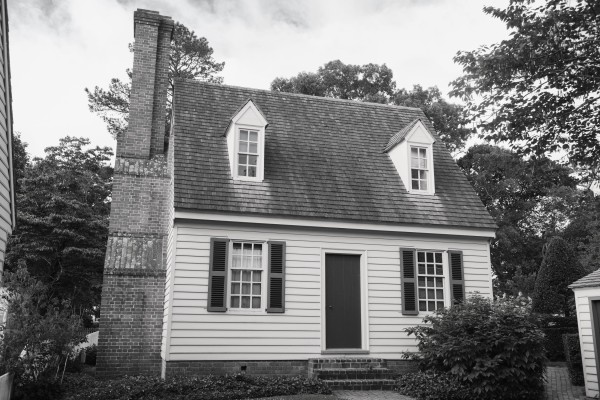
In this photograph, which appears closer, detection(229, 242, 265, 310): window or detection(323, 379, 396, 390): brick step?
detection(323, 379, 396, 390): brick step

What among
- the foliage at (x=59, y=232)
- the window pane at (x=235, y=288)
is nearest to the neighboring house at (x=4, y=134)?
the window pane at (x=235, y=288)

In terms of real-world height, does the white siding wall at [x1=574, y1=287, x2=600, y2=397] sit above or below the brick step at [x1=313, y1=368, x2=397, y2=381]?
above

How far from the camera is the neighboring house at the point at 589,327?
1102 centimetres

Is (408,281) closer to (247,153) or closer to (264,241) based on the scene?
(264,241)

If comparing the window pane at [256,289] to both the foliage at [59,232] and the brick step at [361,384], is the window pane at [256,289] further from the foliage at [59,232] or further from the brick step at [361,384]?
the foliage at [59,232]

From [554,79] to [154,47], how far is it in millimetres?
10440

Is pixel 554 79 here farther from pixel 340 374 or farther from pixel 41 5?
pixel 41 5

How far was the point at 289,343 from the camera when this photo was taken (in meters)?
12.0

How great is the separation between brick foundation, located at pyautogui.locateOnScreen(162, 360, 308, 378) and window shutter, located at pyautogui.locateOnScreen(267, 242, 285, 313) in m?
1.21

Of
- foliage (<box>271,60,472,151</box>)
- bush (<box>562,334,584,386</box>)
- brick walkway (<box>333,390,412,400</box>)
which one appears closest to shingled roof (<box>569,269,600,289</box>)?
bush (<box>562,334,584,386</box>)

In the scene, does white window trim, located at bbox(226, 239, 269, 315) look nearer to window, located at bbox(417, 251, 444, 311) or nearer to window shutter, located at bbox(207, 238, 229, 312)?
window shutter, located at bbox(207, 238, 229, 312)

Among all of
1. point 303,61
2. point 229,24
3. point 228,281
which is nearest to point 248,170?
point 228,281

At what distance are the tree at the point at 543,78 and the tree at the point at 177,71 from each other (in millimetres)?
20250

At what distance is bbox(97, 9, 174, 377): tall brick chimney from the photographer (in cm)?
1239
